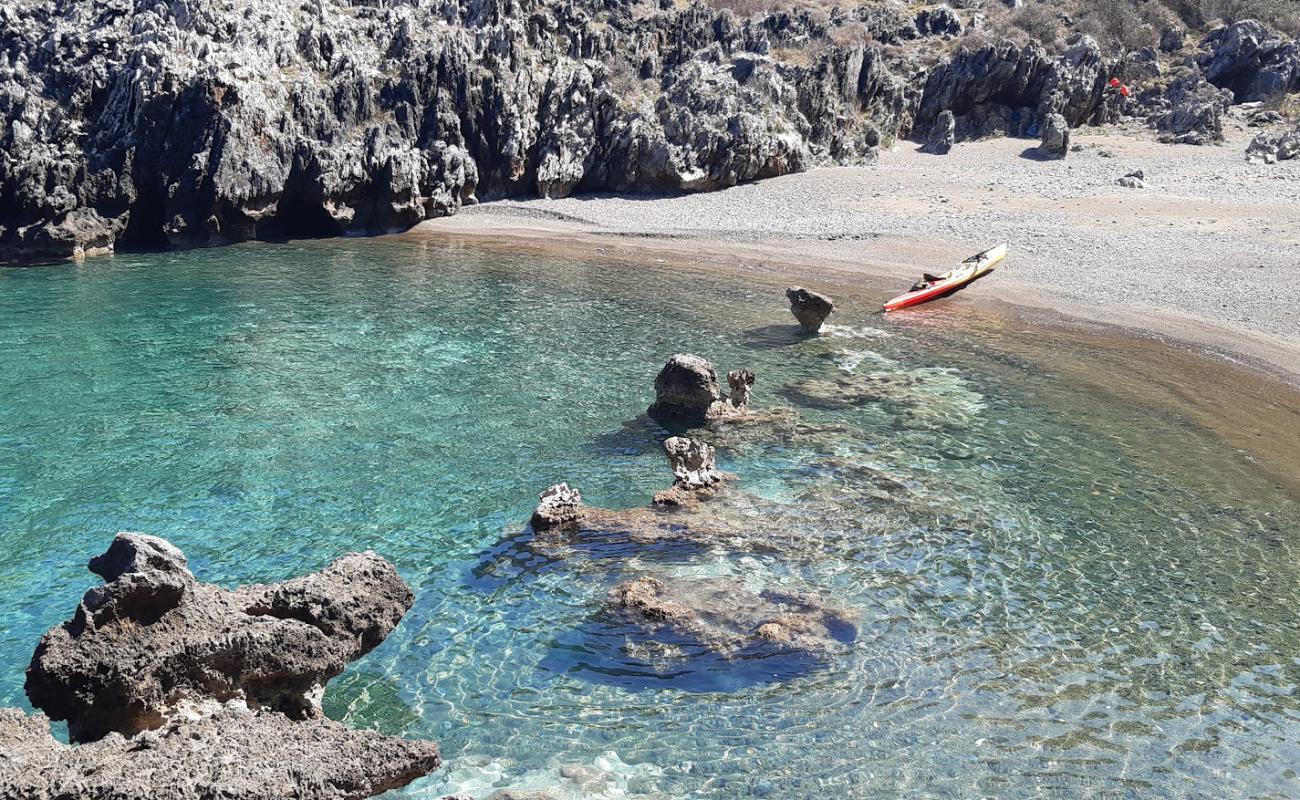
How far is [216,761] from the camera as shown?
18.1ft

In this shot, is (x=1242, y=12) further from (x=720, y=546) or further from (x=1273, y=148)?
(x=720, y=546)

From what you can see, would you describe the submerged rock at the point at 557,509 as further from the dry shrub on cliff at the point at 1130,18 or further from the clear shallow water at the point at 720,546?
the dry shrub on cliff at the point at 1130,18

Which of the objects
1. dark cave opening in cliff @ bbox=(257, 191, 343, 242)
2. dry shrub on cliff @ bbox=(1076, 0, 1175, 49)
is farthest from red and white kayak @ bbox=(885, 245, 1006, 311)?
dry shrub on cliff @ bbox=(1076, 0, 1175, 49)

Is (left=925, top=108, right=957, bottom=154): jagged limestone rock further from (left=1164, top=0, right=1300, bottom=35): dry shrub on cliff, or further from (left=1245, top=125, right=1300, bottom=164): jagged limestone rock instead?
(left=1164, top=0, right=1300, bottom=35): dry shrub on cliff

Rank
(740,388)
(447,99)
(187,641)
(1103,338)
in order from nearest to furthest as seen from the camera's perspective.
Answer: (187,641) → (740,388) → (1103,338) → (447,99)

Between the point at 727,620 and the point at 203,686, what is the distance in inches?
227

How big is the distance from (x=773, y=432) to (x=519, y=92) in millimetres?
28991

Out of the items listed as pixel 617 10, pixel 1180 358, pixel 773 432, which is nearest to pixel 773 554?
pixel 773 432

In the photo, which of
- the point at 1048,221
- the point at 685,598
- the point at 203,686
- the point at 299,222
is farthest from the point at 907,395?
the point at 299,222

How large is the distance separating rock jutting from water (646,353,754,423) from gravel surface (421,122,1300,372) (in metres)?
13.5

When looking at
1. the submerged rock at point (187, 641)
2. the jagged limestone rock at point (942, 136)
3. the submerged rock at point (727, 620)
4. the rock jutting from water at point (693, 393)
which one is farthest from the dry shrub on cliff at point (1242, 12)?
the submerged rock at point (187, 641)

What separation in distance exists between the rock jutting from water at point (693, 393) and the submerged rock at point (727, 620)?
6.22 m

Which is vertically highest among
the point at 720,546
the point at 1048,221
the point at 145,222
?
the point at 1048,221

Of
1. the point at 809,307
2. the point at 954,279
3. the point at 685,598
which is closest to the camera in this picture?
the point at 685,598
